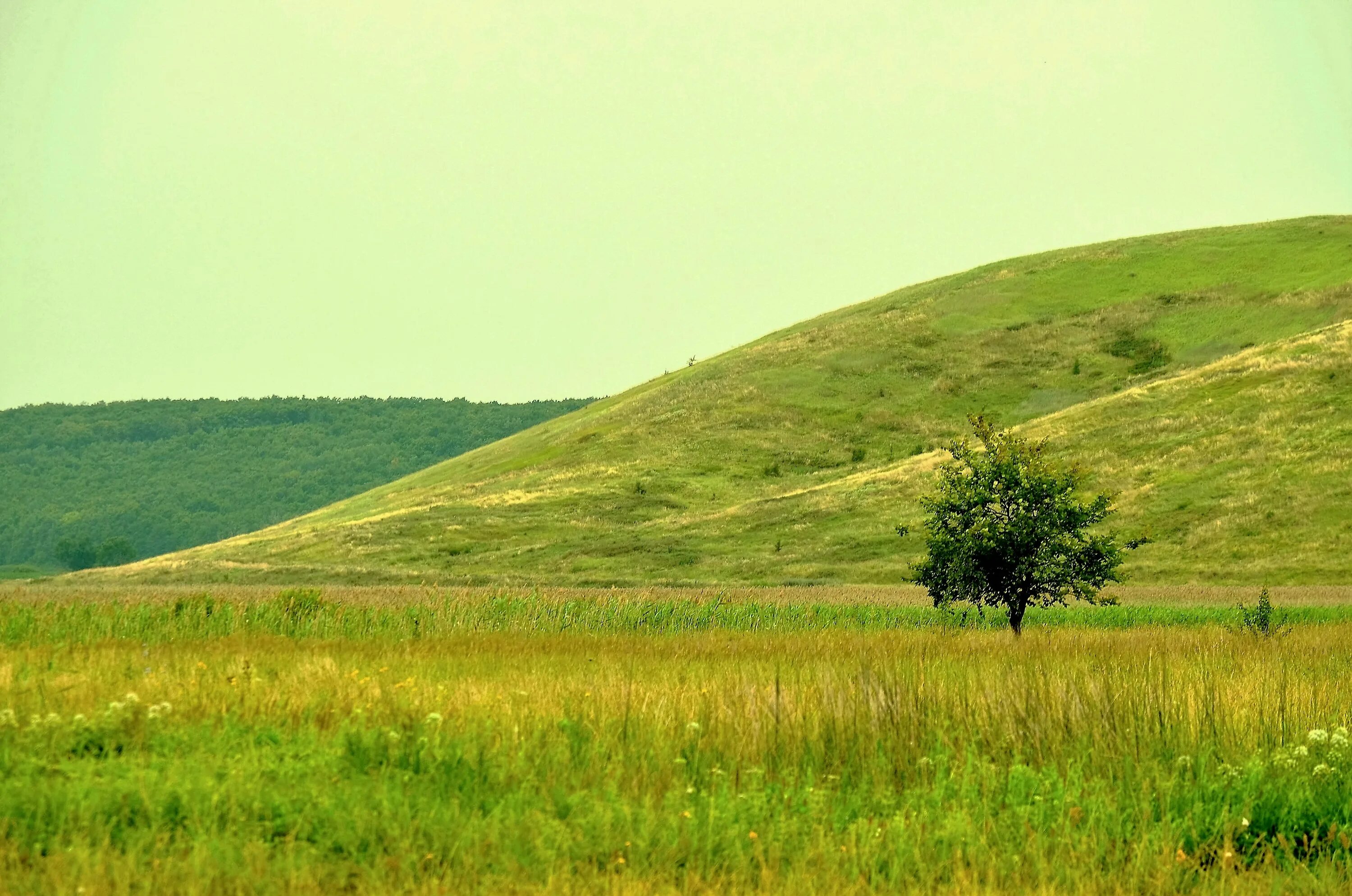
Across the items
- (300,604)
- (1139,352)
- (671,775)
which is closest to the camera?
(671,775)

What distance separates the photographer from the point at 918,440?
100062 mm

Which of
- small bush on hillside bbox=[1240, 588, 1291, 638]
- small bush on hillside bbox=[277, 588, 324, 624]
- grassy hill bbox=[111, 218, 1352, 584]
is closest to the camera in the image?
small bush on hillside bbox=[1240, 588, 1291, 638]

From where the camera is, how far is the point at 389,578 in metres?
63.2

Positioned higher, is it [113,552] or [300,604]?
[113,552]

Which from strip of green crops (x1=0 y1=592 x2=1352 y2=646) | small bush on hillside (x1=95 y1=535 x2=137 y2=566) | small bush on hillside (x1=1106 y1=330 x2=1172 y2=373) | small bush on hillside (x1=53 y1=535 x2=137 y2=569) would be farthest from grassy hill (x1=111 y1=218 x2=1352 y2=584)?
small bush on hillside (x1=53 y1=535 x2=137 y2=569)

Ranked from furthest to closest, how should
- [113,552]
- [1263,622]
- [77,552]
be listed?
[77,552], [113,552], [1263,622]

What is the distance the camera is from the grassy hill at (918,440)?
64.4 meters

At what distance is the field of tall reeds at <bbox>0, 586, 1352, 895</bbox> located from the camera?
8172 mm

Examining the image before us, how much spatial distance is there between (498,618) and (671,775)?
19655mm

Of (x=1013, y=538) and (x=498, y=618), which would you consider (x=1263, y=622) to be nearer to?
(x=1013, y=538)

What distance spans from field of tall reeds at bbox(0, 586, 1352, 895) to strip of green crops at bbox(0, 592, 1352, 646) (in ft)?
24.5

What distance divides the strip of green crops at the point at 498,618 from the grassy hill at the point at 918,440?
71.6 ft

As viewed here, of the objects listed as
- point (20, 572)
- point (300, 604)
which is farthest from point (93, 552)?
point (300, 604)

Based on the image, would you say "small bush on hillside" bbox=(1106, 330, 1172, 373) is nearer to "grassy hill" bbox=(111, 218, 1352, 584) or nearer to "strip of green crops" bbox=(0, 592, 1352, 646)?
"grassy hill" bbox=(111, 218, 1352, 584)
